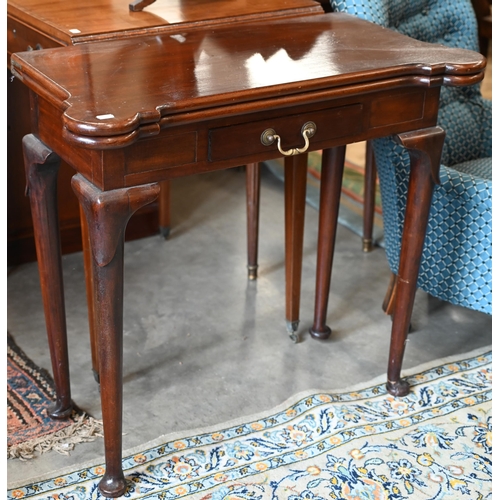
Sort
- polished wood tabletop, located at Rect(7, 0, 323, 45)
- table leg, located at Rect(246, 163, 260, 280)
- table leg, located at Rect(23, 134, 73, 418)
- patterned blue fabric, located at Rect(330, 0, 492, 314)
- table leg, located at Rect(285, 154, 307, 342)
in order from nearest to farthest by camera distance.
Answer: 1. table leg, located at Rect(23, 134, 73, 418)
2. polished wood tabletop, located at Rect(7, 0, 323, 45)
3. patterned blue fabric, located at Rect(330, 0, 492, 314)
4. table leg, located at Rect(285, 154, 307, 342)
5. table leg, located at Rect(246, 163, 260, 280)

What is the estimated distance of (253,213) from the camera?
9.07ft

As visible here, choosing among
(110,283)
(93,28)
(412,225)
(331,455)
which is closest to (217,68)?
(93,28)

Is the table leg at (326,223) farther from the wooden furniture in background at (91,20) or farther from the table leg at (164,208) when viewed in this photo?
the table leg at (164,208)

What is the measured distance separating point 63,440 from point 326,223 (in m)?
0.95

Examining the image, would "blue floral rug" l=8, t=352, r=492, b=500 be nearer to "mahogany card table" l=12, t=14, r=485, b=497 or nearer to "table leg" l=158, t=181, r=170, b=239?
"mahogany card table" l=12, t=14, r=485, b=497

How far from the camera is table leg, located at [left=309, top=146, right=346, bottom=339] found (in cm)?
228

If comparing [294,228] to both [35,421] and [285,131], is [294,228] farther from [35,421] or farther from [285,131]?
[35,421]

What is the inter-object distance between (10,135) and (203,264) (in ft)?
2.68

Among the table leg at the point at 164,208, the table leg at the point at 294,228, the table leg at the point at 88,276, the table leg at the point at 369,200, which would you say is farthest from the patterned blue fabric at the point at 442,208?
the table leg at the point at 164,208

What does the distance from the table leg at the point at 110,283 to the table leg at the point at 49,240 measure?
0.22m

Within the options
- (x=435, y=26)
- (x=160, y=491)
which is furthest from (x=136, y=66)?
(x=435, y=26)

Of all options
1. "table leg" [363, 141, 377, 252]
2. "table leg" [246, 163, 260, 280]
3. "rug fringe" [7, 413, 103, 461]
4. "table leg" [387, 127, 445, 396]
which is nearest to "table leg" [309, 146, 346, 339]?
"table leg" [387, 127, 445, 396]

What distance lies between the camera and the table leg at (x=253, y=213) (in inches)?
107

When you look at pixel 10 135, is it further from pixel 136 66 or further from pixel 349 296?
pixel 349 296
